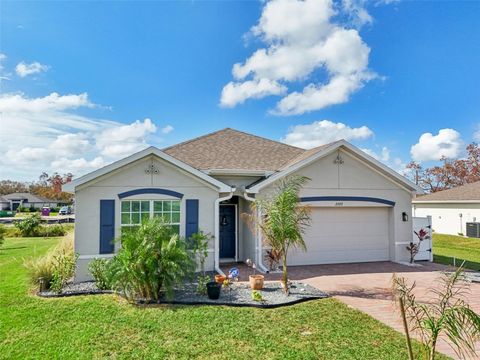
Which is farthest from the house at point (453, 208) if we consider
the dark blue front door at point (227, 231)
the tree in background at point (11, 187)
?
the tree in background at point (11, 187)

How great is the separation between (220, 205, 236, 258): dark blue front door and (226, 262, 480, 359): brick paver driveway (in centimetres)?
302

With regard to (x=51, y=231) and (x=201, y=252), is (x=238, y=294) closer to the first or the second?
(x=201, y=252)

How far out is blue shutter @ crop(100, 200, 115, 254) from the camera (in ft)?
36.2

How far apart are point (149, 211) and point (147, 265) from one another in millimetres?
3724

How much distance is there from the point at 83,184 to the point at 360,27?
14.2 m

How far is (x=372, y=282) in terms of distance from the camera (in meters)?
10.7

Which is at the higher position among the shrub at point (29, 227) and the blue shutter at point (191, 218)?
the blue shutter at point (191, 218)

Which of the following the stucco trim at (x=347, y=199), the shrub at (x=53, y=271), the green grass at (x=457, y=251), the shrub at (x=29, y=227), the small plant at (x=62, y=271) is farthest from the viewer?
the shrub at (x=29, y=227)

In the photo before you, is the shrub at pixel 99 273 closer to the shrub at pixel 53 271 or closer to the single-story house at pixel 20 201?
the shrub at pixel 53 271

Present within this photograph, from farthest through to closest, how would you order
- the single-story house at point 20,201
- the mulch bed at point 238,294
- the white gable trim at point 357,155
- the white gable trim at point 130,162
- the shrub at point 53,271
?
the single-story house at point 20,201 → the white gable trim at point 357,155 → the white gable trim at point 130,162 → the shrub at point 53,271 → the mulch bed at point 238,294

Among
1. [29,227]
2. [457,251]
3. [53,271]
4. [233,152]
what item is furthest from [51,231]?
[457,251]

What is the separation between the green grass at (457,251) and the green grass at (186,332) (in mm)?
10236

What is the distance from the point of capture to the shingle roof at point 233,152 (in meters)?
14.6

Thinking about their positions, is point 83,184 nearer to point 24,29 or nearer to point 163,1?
point 24,29
